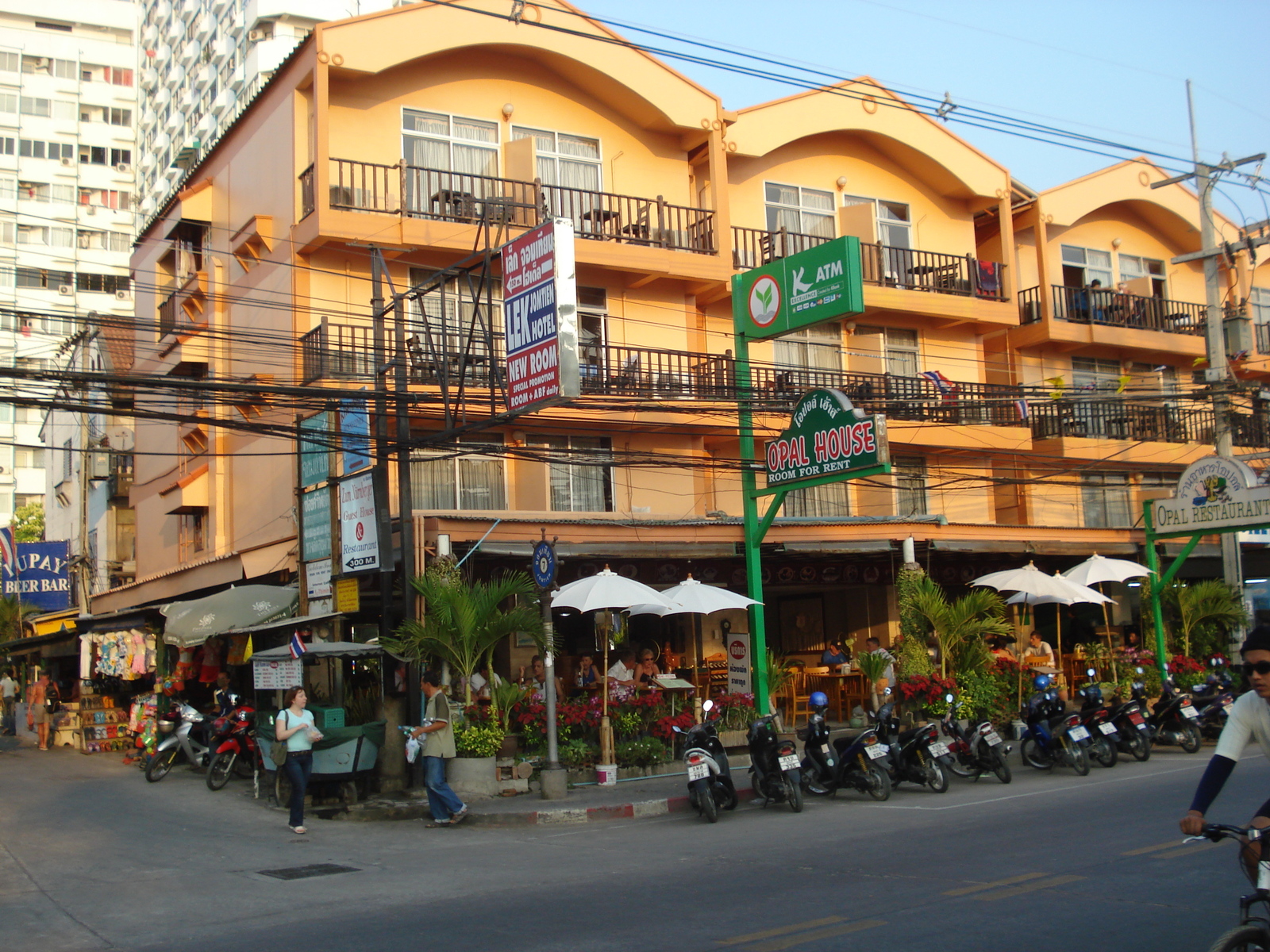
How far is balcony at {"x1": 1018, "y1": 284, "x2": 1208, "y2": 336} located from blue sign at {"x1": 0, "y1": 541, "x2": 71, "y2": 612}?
2743 cm

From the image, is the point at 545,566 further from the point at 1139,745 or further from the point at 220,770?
the point at 1139,745

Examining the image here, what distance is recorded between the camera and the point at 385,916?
8.84m

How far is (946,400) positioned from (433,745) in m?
16.7

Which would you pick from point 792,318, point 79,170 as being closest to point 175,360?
point 792,318

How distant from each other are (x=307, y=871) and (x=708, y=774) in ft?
14.5

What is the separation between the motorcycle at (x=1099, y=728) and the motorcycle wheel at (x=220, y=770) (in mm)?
12161

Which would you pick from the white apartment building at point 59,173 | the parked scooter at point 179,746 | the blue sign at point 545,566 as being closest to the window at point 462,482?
the parked scooter at point 179,746

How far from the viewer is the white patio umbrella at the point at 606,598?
16.5 metres

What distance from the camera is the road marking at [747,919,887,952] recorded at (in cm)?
730

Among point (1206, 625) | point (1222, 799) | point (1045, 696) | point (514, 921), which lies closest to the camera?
point (514, 921)

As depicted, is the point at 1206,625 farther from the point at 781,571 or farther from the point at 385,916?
the point at 385,916

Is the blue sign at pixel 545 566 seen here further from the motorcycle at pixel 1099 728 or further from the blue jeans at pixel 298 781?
the motorcycle at pixel 1099 728

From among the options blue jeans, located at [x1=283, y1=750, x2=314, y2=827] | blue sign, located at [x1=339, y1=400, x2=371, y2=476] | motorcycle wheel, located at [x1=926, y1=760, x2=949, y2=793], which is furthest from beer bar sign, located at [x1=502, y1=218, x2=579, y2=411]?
motorcycle wheel, located at [x1=926, y1=760, x2=949, y2=793]

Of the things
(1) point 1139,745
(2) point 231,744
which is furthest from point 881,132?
(2) point 231,744
